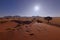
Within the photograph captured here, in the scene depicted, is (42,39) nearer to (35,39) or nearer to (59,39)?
(35,39)

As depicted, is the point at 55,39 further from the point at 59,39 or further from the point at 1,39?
the point at 1,39

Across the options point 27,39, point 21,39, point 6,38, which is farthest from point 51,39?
point 6,38

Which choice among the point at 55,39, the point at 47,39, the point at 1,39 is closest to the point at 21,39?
the point at 1,39

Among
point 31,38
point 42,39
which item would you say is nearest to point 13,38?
point 31,38

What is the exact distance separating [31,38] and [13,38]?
5.82 ft

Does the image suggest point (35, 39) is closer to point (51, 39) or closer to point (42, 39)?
point (42, 39)

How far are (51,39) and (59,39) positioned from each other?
0.83 m

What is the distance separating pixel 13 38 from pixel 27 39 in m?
1.39

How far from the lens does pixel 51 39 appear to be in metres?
9.33

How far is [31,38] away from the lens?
9289mm

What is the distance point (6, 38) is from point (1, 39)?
0.49 meters

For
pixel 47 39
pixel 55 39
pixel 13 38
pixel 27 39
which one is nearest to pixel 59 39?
pixel 55 39

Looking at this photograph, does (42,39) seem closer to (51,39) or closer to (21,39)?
(51,39)

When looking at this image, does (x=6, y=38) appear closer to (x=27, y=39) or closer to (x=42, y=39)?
(x=27, y=39)
